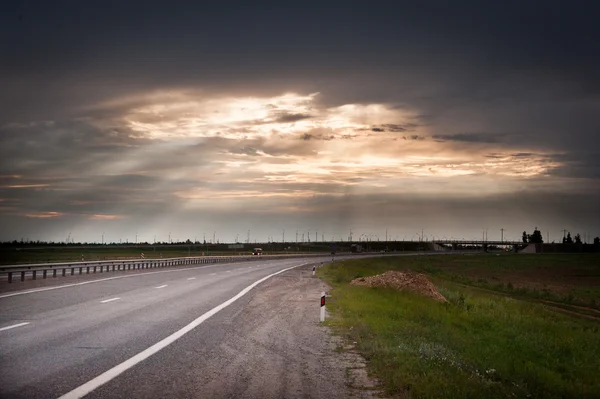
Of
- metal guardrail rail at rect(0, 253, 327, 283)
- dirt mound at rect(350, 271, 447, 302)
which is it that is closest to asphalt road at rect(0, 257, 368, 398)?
dirt mound at rect(350, 271, 447, 302)

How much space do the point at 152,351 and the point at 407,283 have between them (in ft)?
72.5

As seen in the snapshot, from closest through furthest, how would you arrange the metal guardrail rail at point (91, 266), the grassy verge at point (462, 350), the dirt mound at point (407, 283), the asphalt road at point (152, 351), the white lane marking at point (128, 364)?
the white lane marking at point (128, 364) < the asphalt road at point (152, 351) < the grassy verge at point (462, 350) < the dirt mound at point (407, 283) < the metal guardrail rail at point (91, 266)

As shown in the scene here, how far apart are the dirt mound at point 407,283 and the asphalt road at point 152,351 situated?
1090 cm

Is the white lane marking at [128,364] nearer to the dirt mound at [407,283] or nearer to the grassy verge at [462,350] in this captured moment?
the grassy verge at [462,350]

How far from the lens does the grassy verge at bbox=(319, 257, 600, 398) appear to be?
966 centimetres

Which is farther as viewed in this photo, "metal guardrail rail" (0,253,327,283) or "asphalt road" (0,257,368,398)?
"metal guardrail rail" (0,253,327,283)

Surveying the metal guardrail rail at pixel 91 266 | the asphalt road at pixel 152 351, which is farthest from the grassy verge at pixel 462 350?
the metal guardrail rail at pixel 91 266

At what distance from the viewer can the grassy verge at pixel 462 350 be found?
9.66 meters

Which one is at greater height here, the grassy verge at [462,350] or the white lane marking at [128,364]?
the white lane marking at [128,364]

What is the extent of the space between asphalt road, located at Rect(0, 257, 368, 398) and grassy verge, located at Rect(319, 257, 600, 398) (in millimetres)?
1236

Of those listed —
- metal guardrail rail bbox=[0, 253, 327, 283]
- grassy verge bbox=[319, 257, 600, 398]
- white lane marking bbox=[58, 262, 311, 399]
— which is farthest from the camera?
metal guardrail rail bbox=[0, 253, 327, 283]

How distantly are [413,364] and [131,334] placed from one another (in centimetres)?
676

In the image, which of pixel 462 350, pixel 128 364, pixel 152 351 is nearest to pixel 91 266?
pixel 152 351

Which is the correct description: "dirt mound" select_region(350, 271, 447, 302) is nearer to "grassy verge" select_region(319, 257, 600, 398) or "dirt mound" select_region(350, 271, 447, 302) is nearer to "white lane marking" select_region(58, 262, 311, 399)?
"grassy verge" select_region(319, 257, 600, 398)
